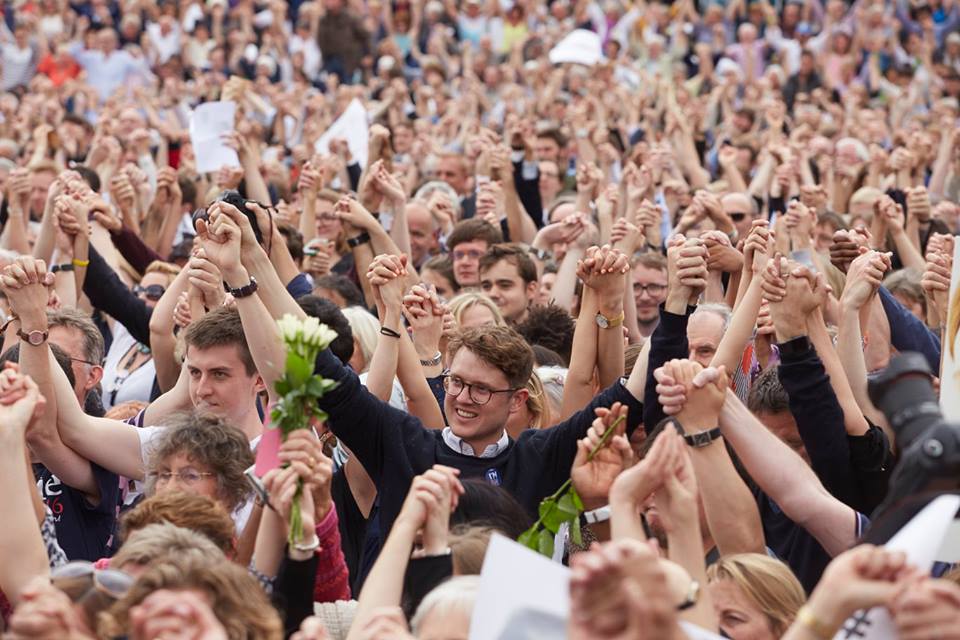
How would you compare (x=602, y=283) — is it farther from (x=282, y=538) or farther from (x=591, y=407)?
(x=282, y=538)

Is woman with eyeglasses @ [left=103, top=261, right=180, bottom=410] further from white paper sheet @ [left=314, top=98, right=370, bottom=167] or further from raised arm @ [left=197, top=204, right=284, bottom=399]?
white paper sheet @ [left=314, top=98, right=370, bottom=167]

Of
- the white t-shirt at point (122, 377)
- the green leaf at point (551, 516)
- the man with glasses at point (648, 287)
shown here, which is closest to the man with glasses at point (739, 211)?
the man with glasses at point (648, 287)

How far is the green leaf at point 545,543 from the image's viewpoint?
411 cm

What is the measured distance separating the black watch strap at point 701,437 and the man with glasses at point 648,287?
11.5 ft

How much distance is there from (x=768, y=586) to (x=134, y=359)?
441 cm

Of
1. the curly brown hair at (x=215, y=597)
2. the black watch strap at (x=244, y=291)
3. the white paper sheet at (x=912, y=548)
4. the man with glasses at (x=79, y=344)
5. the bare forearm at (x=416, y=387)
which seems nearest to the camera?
the white paper sheet at (x=912, y=548)

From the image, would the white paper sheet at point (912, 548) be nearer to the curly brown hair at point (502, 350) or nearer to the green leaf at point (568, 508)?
the green leaf at point (568, 508)

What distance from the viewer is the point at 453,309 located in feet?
20.7

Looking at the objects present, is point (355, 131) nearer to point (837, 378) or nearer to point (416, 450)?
point (416, 450)

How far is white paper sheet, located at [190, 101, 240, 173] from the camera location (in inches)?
383

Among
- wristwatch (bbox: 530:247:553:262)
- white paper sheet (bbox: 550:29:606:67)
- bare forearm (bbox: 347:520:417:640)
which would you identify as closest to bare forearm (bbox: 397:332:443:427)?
bare forearm (bbox: 347:520:417:640)

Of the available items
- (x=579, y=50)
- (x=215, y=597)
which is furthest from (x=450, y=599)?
(x=579, y=50)

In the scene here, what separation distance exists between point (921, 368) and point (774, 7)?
60.9ft

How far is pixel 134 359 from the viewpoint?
7.31 meters
